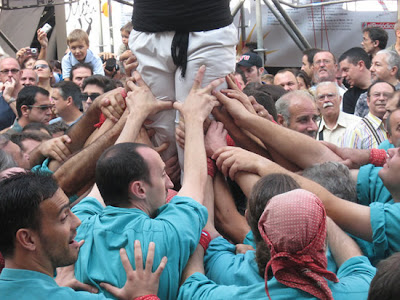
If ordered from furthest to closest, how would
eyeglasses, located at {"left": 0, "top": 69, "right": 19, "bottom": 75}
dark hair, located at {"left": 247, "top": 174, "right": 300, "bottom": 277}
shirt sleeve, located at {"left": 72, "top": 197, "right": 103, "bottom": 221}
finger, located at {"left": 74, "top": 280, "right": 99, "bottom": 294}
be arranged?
eyeglasses, located at {"left": 0, "top": 69, "right": 19, "bottom": 75}, shirt sleeve, located at {"left": 72, "top": 197, "right": 103, "bottom": 221}, finger, located at {"left": 74, "top": 280, "right": 99, "bottom": 294}, dark hair, located at {"left": 247, "top": 174, "right": 300, "bottom": 277}

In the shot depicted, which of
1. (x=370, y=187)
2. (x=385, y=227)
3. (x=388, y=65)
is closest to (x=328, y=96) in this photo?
(x=388, y=65)

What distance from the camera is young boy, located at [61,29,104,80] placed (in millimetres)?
7549

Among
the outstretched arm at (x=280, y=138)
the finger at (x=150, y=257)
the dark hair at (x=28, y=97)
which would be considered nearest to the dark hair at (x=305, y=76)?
the dark hair at (x=28, y=97)

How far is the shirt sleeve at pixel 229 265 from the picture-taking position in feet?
7.51

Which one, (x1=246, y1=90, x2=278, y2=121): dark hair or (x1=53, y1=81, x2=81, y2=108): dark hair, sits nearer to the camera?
(x1=246, y1=90, x2=278, y2=121): dark hair

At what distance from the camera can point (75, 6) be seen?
354 inches

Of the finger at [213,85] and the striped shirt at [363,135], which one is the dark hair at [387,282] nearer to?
the finger at [213,85]

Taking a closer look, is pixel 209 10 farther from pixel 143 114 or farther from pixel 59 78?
pixel 59 78

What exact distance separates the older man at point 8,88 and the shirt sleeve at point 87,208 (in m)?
4.21

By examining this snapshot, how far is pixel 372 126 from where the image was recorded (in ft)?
16.6

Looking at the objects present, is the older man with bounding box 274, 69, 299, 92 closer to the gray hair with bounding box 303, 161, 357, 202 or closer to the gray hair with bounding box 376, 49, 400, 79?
the gray hair with bounding box 376, 49, 400, 79

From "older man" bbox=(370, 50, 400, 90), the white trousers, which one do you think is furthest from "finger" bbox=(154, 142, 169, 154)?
"older man" bbox=(370, 50, 400, 90)

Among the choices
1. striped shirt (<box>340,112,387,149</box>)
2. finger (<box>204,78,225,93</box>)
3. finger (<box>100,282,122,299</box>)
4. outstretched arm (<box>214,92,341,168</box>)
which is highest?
finger (<box>204,78,225,93</box>)

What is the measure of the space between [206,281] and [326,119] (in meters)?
3.40
